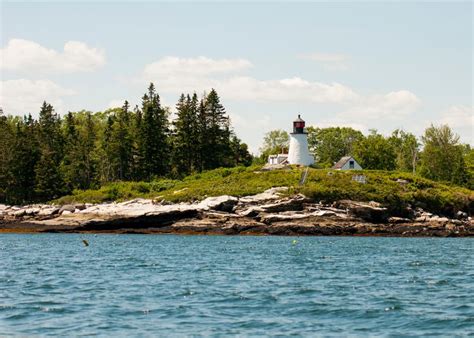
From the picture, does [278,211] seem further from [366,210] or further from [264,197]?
[366,210]

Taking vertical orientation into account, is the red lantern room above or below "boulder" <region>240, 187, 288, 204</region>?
above

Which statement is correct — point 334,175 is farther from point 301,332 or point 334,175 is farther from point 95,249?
point 301,332

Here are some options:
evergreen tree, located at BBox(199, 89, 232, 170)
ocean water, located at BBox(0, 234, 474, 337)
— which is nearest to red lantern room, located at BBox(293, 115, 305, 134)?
evergreen tree, located at BBox(199, 89, 232, 170)

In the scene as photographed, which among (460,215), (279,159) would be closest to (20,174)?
(279,159)

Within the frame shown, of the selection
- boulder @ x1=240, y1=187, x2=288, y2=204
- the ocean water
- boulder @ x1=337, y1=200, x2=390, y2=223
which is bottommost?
the ocean water

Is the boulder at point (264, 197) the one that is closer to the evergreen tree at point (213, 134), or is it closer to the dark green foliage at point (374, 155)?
the evergreen tree at point (213, 134)

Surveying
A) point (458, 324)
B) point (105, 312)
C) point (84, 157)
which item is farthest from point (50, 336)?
point (84, 157)

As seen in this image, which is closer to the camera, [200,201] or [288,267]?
[288,267]

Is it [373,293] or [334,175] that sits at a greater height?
[334,175]

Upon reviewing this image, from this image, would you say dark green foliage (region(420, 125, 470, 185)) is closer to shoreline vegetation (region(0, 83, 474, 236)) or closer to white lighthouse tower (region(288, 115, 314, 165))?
shoreline vegetation (region(0, 83, 474, 236))

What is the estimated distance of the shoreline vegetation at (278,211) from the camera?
8062 cm

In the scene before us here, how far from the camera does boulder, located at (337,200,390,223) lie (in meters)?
82.1

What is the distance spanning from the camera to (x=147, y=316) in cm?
2597

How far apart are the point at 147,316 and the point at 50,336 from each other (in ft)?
13.6
